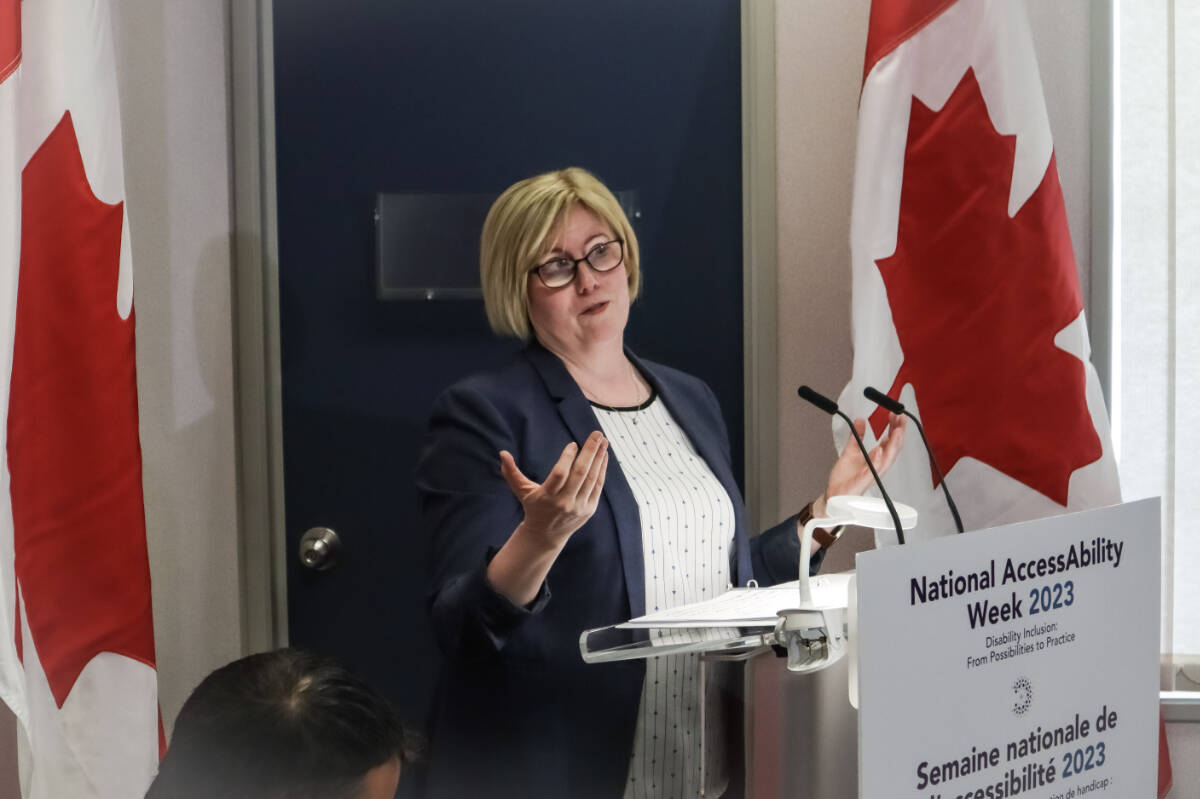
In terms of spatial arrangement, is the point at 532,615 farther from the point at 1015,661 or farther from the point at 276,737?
the point at 1015,661

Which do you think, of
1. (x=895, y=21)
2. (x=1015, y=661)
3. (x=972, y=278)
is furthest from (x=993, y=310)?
(x=1015, y=661)

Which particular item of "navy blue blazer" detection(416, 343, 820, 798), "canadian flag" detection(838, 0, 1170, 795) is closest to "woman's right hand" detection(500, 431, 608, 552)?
"navy blue blazer" detection(416, 343, 820, 798)

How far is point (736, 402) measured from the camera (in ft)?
6.93

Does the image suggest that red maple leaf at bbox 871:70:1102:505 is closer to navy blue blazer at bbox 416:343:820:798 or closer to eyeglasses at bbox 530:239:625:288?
navy blue blazer at bbox 416:343:820:798

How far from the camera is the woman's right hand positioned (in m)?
1.21

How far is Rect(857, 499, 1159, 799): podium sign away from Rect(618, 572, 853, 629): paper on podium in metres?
0.09

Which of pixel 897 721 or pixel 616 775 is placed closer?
pixel 897 721

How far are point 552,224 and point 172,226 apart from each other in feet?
2.37

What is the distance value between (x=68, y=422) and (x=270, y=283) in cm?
66

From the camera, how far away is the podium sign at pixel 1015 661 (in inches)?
31.4

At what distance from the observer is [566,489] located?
1.23 meters

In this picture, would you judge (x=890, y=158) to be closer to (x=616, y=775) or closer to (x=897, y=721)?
(x=616, y=775)

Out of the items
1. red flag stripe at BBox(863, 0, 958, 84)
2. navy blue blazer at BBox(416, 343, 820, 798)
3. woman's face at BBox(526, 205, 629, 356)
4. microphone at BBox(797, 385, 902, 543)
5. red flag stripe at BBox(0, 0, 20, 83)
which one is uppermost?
red flag stripe at BBox(863, 0, 958, 84)

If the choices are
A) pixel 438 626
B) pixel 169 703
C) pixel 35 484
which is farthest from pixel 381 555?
pixel 35 484
